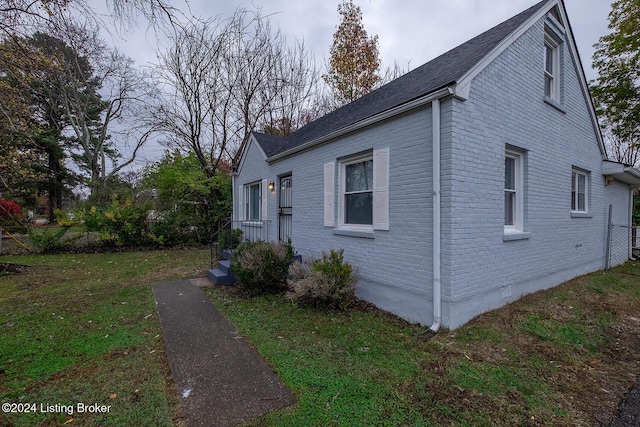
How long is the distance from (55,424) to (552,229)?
7794 millimetres

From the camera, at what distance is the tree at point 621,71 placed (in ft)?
41.2

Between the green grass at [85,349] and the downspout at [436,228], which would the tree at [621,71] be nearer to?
the downspout at [436,228]

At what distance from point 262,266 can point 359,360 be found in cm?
285

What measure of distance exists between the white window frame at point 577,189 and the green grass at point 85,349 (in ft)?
28.7

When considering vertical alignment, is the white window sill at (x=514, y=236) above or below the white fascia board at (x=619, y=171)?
below

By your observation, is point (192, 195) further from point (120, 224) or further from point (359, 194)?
point (359, 194)

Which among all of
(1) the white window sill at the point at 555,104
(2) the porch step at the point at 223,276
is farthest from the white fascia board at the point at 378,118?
(1) the white window sill at the point at 555,104

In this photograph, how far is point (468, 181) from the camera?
3996 mm

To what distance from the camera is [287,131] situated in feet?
53.8

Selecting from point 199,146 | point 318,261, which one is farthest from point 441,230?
point 199,146

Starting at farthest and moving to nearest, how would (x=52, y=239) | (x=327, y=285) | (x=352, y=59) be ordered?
(x=352, y=59), (x=52, y=239), (x=327, y=285)

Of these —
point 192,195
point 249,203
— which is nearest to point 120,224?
point 192,195

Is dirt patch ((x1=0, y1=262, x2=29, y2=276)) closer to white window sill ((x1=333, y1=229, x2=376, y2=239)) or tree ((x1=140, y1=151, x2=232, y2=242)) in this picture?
tree ((x1=140, y1=151, x2=232, y2=242))

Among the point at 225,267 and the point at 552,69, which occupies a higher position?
the point at 552,69
